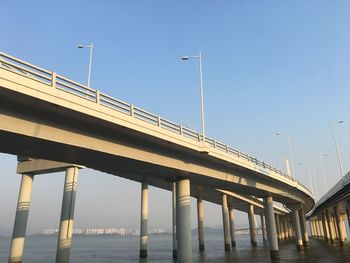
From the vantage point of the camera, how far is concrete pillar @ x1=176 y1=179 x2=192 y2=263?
29094 mm

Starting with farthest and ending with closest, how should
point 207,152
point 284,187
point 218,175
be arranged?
point 284,187, point 218,175, point 207,152

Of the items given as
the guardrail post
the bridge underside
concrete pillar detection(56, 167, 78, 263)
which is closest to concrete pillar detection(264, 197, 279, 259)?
the bridge underside

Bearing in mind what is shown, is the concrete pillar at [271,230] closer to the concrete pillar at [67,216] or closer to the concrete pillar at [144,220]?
the concrete pillar at [144,220]

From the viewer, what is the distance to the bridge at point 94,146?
56.4 feet

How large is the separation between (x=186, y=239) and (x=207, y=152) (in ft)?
26.8

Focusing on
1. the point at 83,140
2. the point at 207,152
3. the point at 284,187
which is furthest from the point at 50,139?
the point at 284,187

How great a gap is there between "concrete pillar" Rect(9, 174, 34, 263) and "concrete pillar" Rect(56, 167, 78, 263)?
423 cm

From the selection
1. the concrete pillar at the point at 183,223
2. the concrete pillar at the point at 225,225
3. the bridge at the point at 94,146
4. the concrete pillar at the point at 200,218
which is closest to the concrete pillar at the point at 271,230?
the bridge at the point at 94,146

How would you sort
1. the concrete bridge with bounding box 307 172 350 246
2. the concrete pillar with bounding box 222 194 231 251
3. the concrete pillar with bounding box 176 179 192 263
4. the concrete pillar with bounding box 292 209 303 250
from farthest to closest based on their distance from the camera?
the concrete pillar with bounding box 222 194 231 251 → the concrete pillar with bounding box 292 209 303 250 → the concrete bridge with bounding box 307 172 350 246 → the concrete pillar with bounding box 176 179 192 263

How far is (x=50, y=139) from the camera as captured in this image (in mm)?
18828

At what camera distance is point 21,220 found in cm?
3541

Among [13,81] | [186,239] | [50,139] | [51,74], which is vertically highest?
[51,74]

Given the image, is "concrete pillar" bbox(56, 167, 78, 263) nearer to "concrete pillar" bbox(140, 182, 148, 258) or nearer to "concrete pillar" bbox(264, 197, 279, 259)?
"concrete pillar" bbox(140, 182, 148, 258)

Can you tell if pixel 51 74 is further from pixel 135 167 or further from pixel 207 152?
pixel 207 152
